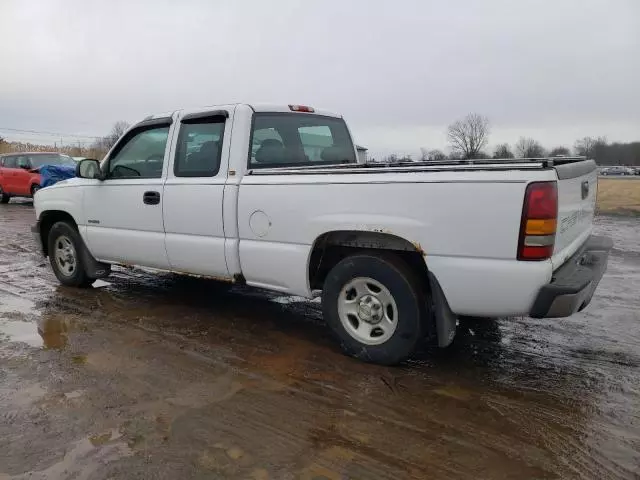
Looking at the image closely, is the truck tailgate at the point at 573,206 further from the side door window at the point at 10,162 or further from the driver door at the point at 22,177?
the side door window at the point at 10,162

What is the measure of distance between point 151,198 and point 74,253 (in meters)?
1.74

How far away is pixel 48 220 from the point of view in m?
6.53

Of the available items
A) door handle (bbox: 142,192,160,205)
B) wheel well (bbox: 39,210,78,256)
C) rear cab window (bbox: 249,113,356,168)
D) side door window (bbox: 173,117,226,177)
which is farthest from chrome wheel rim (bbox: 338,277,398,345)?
wheel well (bbox: 39,210,78,256)

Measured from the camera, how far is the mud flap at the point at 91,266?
19.7 ft

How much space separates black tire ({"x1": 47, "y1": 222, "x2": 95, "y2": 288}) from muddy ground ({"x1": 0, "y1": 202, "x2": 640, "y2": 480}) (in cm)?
78

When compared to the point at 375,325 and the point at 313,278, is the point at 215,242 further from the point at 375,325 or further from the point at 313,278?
the point at 375,325

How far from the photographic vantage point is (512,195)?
315 cm

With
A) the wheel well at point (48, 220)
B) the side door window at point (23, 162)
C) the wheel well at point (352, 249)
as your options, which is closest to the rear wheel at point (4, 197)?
the side door window at point (23, 162)

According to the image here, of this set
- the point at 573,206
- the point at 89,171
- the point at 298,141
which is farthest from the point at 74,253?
the point at 573,206

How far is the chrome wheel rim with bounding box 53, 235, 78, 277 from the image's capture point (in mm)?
6219

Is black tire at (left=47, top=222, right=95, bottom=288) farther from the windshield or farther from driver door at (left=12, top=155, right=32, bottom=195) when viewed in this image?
driver door at (left=12, top=155, right=32, bottom=195)

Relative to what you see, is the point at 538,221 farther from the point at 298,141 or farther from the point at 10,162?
the point at 10,162

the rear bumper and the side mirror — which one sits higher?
the side mirror

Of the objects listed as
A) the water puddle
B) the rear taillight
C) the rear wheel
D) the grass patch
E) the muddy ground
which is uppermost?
the rear taillight
